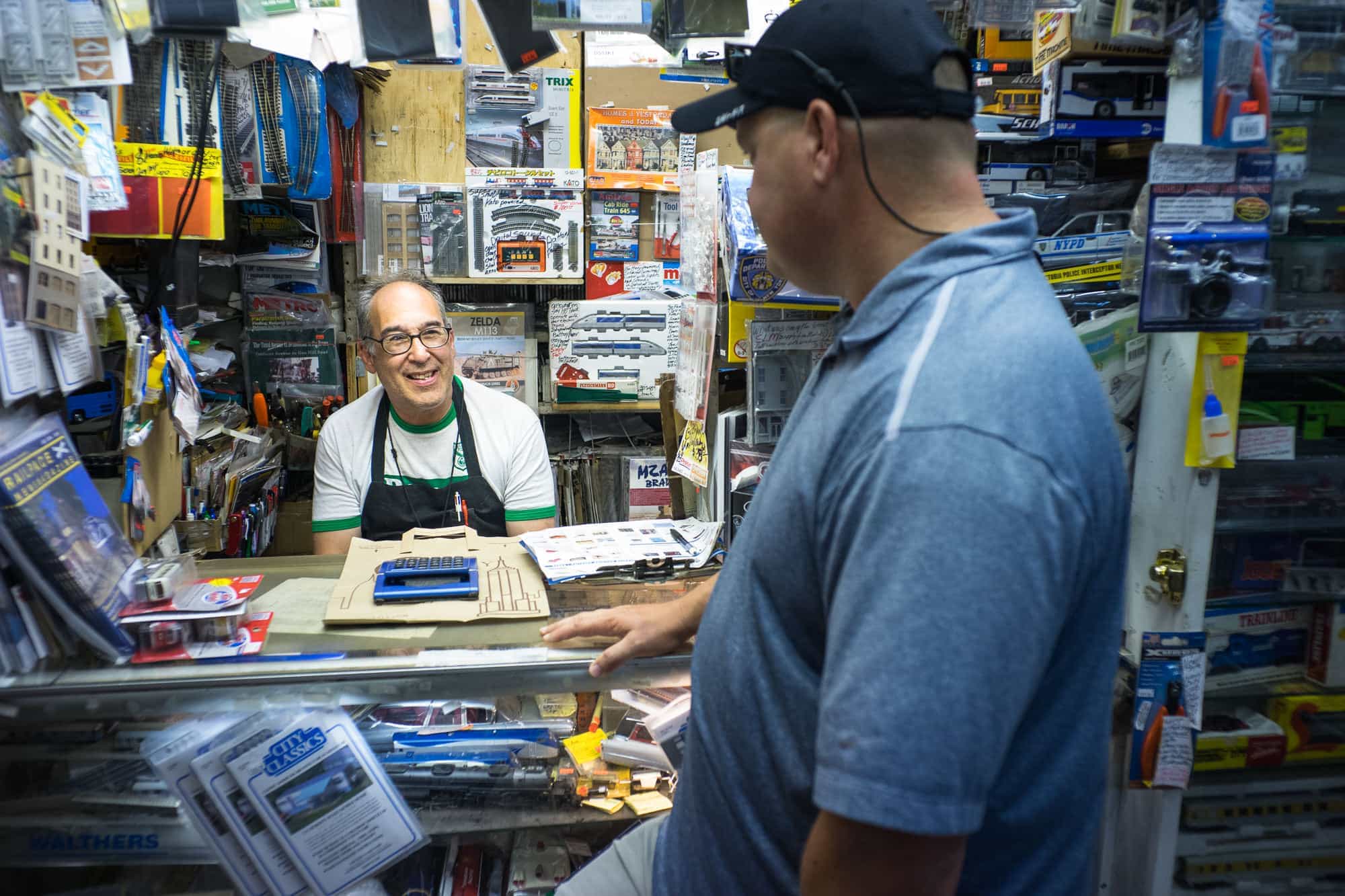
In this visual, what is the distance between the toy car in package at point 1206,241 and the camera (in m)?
1.62

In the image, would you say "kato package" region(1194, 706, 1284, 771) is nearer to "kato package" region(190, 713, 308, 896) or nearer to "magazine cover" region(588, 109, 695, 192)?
"kato package" region(190, 713, 308, 896)

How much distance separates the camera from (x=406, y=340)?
285 centimetres

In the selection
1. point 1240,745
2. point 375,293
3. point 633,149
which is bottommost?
point 1240,745

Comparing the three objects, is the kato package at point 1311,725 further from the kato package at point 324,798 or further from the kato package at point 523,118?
the kato package at point 523,118

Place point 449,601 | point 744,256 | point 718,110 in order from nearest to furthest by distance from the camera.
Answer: point 718,110 < point 449,601 < point 744,256

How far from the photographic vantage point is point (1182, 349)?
1.72 m

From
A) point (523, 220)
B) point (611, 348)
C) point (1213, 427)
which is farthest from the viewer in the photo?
point (611, 348)

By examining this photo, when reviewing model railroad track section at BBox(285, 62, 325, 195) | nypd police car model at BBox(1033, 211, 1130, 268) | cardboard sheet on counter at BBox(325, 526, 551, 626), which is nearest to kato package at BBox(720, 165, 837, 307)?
nypd police car model at BBox(1033, 211, 1130, 268)

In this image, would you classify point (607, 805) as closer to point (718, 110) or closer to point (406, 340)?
point (718, 110)

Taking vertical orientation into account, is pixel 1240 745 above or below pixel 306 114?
below

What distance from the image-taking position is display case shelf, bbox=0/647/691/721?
1.35m

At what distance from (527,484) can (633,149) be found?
200 cm

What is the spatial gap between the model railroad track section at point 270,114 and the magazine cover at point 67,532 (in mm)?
2154

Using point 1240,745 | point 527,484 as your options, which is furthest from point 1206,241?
point 527,484
